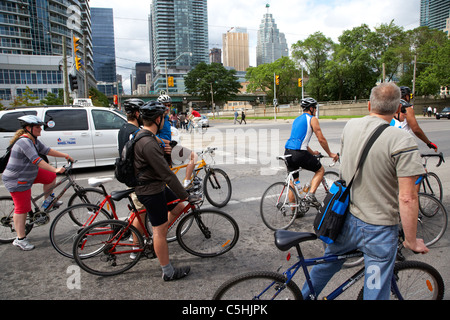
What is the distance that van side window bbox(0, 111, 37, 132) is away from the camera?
8422 mm

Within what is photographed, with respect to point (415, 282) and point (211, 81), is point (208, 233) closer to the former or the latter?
point (415, 282)

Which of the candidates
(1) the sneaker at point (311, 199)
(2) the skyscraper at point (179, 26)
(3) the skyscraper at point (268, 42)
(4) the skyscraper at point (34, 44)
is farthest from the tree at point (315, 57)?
(1) the sneaker at point (311, 199)

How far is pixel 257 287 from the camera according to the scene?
2057 mm

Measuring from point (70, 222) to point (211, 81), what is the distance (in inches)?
3499

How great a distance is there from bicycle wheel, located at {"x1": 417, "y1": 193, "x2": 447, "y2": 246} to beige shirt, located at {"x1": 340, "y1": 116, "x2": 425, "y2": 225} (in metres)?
2.31

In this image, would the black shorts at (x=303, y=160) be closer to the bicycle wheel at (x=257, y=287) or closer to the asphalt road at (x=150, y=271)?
the asphalt road at (x=150, y=271)

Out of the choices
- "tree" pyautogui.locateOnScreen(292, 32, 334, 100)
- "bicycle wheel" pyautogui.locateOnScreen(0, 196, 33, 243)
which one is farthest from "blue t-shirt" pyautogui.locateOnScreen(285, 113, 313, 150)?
"tree" pyautogui.locateOnScreen(292, 32, 334, 100)

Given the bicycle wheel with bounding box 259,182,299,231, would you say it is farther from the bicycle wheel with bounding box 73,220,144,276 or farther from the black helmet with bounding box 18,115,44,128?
the black helmet with bounding box 18,115,44,128

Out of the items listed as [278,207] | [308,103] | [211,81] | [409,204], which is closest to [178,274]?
[278,207]

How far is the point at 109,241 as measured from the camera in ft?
11.4

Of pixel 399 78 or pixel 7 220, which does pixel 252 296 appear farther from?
pixel 399 78

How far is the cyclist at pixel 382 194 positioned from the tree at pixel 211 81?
88.9 metres

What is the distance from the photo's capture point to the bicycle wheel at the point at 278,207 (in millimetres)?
4660
